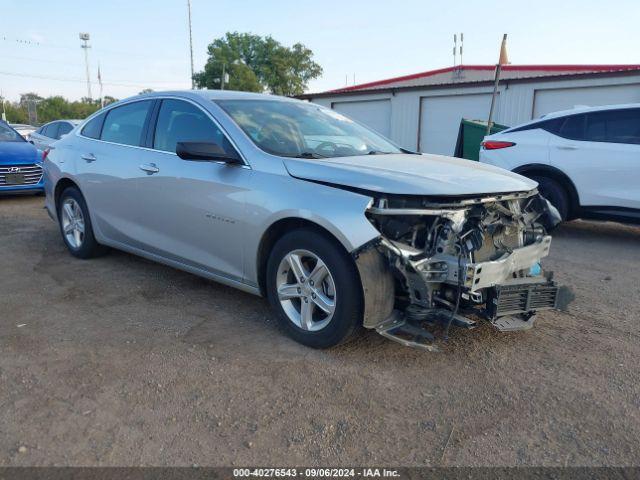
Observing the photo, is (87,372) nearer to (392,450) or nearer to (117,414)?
(117,414)

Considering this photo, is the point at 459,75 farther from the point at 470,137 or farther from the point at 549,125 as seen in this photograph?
the point at 549,125

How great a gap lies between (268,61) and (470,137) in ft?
198

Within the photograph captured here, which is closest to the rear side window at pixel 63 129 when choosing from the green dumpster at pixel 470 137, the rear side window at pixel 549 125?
the green dumpster at pixel 470 137

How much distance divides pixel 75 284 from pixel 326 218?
278 centimetres

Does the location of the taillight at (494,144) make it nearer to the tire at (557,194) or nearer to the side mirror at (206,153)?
the tire at (557,194)

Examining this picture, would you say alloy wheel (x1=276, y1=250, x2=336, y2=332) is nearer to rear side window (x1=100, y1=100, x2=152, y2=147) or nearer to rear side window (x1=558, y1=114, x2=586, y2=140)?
rear side window (x1=100, y1=100, x2=152, y2=147)

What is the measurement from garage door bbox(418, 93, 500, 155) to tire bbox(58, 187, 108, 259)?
506 inches

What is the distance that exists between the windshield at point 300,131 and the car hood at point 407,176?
0.29 m

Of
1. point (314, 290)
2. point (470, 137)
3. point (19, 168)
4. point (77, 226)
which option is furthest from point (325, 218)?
point (470, 137)

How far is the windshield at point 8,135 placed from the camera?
998 cm

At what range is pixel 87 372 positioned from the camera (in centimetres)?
310

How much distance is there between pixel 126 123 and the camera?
16.0 ft

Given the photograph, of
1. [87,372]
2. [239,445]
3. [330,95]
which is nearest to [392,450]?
[239,445]

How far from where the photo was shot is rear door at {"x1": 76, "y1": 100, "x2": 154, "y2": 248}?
460 cm
